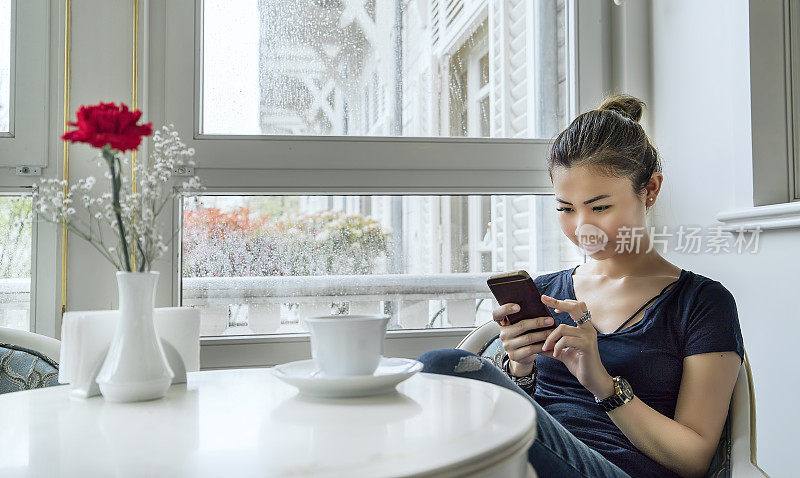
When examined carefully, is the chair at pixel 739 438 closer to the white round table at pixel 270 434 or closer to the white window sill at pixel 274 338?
the white round table at pixel 270 434

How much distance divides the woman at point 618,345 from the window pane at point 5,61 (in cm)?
137

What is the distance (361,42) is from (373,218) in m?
0.52

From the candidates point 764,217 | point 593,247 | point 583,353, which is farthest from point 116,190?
point 764,217

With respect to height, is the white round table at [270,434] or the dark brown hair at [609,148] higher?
the dark brown hair at [609,148]

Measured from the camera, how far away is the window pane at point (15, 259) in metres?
1.68

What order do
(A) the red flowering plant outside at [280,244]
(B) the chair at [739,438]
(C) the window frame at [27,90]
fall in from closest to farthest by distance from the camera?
(B) the chair at [739,438], (C) the window frame at [27,90], (A) the red flowering plant outside at [280,244]

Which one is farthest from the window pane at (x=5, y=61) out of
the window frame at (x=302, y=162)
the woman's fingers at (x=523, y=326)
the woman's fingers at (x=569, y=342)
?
the woman's fingers at (x=569, y=342)

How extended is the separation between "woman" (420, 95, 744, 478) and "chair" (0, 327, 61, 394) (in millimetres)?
795

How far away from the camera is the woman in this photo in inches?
43.3

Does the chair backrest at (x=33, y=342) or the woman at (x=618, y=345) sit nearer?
the woman at (x=618, y=345)

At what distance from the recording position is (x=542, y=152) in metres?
1.94

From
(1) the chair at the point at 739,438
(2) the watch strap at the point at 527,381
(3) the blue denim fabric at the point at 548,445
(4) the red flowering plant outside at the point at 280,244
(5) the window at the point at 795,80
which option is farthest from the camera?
(4) the red flowering plant outside at the point at 280,244

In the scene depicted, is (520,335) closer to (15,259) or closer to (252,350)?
(252,350)

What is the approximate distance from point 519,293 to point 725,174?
30.7 inches
